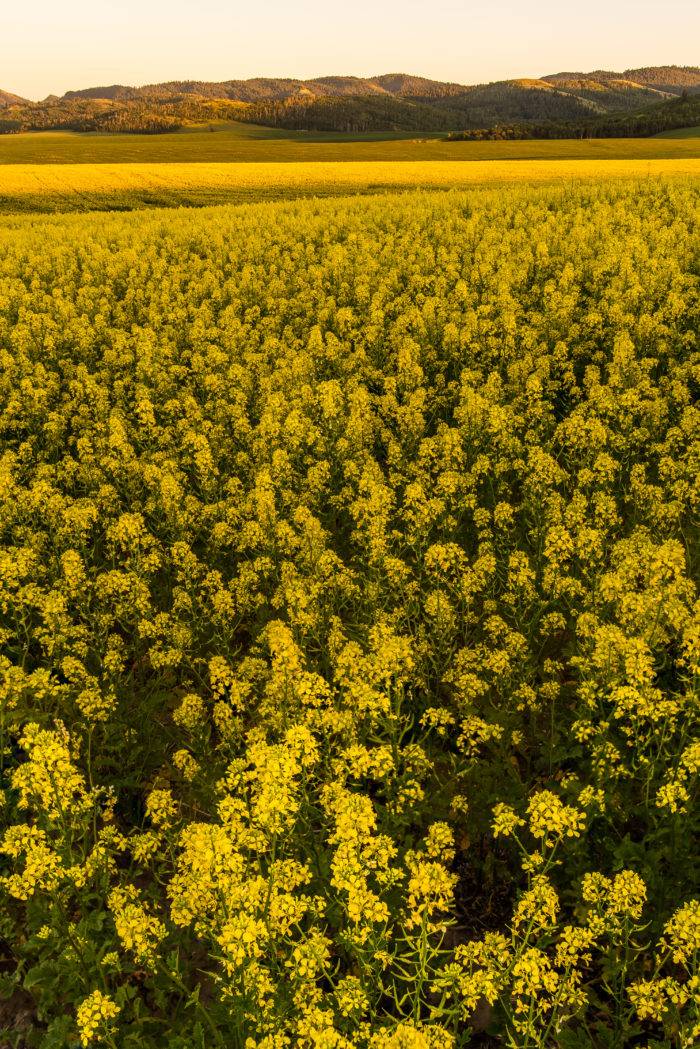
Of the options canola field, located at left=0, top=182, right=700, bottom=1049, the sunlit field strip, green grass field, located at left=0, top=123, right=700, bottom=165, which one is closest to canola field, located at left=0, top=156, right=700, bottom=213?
the sunlit field strip

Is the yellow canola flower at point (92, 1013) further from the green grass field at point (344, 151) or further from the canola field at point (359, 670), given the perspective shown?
the green grass field at point (344, 151)

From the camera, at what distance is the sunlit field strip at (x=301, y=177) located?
33000mm

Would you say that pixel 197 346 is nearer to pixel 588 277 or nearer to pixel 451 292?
pixel 451 292

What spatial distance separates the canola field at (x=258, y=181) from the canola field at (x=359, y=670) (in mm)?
19957

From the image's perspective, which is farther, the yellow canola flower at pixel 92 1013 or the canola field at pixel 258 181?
the canola field at pixel 258 181

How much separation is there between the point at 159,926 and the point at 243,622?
4.38 meters

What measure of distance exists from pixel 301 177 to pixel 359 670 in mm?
36259

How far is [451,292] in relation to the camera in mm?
15359

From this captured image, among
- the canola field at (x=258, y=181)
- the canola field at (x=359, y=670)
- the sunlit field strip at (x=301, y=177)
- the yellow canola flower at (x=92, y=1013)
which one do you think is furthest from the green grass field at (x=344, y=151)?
the yellow canola flower at (x=92, y=1013)

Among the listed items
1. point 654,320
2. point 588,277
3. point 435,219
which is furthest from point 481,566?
point 435,219

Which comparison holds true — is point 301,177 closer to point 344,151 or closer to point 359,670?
point 344,151

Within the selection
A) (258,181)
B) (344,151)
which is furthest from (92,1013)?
(344,151)

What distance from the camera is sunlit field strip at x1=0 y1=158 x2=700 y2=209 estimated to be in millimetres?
33000

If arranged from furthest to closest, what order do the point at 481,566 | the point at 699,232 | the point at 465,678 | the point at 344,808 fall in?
the point at 699,232 < the point at 481,566 < the point at 465,678 < the point at 344,808
